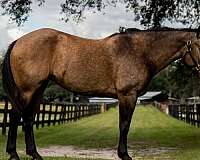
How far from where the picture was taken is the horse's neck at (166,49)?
7.19 metres

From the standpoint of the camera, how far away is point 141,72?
6.91 meters

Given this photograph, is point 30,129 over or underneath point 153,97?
over

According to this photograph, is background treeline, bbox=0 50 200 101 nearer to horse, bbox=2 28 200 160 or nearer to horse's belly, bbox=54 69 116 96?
horse, bbox=2 28 200 160

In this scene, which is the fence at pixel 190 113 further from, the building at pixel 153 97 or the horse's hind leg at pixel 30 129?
the building at pixel 153 97

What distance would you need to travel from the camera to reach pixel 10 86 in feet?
22.6

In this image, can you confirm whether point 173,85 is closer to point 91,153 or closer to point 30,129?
point 91,153

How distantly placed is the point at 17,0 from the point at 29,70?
9.78 metres

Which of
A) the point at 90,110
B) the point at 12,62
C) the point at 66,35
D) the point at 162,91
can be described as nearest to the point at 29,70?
Answer: the point at 12,62

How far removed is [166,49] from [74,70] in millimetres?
1613

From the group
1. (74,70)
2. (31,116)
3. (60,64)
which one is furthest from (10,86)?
(74,70)

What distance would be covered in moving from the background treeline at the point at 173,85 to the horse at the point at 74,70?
87cm

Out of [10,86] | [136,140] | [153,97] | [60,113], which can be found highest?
[10,86]

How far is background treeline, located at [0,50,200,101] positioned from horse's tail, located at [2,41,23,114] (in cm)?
190

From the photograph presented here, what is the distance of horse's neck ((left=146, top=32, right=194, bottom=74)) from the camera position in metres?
7.19
